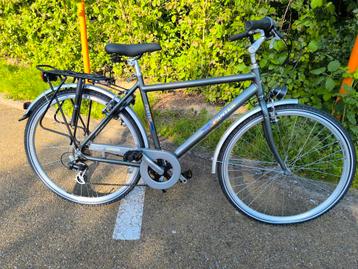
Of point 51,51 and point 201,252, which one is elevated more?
point 51,51

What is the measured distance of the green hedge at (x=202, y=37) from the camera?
10.0 feet

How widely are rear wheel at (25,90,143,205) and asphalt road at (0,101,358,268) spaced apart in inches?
5.3

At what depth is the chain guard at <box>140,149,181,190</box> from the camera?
7.64ft

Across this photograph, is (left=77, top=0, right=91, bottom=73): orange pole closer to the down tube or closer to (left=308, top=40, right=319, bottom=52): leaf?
the down tube

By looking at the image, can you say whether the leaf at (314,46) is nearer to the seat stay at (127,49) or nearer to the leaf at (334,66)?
the leaf at (334,66)

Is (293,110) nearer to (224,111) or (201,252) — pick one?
(224,111)

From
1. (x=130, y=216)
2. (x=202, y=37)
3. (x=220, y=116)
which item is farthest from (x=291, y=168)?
(x=202, y=37)

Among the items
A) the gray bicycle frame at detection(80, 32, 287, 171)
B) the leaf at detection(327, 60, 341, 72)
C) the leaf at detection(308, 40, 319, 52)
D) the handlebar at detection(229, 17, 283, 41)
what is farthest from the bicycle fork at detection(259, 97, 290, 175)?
the leaf at detection(308, 40, 319, 52)

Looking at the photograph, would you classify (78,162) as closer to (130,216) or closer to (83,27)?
(130,216)

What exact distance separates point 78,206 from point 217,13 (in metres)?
2.52

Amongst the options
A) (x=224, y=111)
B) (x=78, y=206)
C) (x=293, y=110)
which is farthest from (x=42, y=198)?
(x=293, y=110)

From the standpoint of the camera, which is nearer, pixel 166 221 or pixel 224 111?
pixel 224 111

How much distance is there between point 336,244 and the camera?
2270 millimetres

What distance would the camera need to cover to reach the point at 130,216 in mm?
2494
